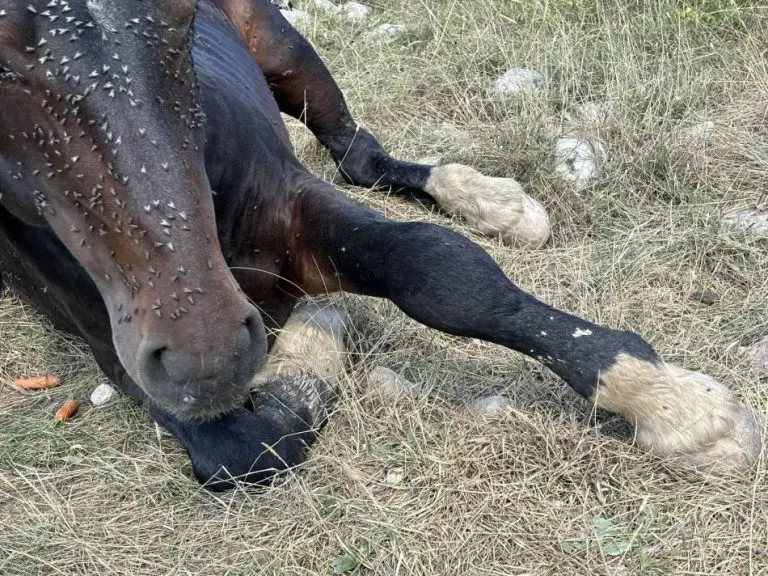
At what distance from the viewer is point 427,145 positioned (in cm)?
479

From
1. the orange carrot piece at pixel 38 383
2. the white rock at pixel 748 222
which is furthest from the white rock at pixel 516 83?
the orange carrot piece at pixel 38 383

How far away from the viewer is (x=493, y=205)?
387 centimetres

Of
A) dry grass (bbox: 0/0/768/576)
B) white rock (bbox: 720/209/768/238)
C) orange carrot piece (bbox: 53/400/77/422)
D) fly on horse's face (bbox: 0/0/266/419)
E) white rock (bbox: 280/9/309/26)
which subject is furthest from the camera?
white rock (bbox: 280/9/309/26)

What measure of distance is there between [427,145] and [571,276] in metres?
1.53

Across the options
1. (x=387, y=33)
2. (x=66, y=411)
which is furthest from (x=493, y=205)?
(x=387, y=33)

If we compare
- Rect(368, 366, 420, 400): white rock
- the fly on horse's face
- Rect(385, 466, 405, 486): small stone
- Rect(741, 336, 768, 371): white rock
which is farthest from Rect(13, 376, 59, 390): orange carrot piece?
Rect(741, 336, 768, 371): white rock

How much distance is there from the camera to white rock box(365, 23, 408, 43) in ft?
19.6

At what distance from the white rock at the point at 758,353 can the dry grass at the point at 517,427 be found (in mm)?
40

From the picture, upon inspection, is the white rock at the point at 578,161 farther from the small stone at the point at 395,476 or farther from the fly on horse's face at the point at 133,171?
the fly on horse's face at the point at 133,171

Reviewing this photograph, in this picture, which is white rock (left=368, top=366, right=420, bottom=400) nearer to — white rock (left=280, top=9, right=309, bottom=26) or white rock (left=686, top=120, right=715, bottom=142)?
→ white rock (left=686, top=120, right=715, bottom=142)

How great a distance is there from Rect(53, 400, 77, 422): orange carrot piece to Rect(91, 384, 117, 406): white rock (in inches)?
2.6

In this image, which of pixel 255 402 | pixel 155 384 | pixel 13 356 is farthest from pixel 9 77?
pixel 13 356

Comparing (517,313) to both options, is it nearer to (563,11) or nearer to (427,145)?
(427,145)

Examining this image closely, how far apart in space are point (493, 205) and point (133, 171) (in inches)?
86.9
